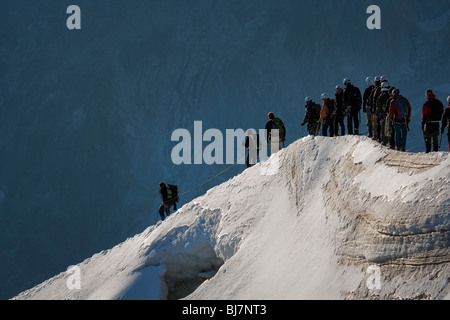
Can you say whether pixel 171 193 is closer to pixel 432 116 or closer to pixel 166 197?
pixel 166 197

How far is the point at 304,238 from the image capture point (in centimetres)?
1445

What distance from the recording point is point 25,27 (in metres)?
74.9

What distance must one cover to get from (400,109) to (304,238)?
13.8 feet

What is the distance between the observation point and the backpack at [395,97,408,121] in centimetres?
1441

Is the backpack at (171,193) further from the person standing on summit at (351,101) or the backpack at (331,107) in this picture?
the person standing on summit at (351,101)

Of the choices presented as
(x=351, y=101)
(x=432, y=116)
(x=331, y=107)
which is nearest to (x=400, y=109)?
(x=432, y=116)

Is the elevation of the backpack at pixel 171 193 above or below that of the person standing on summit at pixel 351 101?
below

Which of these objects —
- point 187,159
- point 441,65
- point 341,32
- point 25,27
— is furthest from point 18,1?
point 441,65

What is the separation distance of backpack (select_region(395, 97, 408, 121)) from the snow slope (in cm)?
99

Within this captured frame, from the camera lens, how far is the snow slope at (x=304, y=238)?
1122 cm

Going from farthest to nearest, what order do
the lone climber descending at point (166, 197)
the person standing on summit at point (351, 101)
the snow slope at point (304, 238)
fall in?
the lone climber descending at point (166, 197)
the person standing on summit at point (351, 101)
the snow slope at point (304, 238)

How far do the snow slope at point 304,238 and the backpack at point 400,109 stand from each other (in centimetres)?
99

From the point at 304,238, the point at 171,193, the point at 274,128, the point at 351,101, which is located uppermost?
the point at 351,101

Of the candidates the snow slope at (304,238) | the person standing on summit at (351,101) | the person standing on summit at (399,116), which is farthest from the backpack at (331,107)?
the person standing on summit at (399,116)
